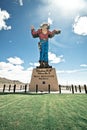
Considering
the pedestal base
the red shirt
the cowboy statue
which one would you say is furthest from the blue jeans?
the pedestal base

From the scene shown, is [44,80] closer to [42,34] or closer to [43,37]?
[43,37]

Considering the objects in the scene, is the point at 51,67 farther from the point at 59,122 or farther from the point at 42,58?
the point at 59,122

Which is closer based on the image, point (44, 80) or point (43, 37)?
point (44, 80)

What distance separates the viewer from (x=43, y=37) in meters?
28.4

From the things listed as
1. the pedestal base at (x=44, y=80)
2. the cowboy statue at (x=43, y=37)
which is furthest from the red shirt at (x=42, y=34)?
the pedestal base at (x=44, y=80)

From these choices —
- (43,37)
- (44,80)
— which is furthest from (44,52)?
(44,80)

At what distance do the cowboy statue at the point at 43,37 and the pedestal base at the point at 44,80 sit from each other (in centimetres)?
96

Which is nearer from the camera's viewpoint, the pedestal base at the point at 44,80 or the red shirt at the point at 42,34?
the pedestal base at the point at 44,80

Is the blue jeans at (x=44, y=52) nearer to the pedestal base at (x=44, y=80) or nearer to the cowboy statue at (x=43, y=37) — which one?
the cowboy statue at (x=43, y=37)

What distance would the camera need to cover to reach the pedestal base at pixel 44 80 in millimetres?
27406

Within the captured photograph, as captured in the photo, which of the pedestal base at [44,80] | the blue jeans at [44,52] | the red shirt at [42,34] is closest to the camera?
the pedestal base at [44,80]

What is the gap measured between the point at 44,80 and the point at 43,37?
6986 mm

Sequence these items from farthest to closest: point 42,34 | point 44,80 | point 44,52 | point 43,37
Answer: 1. point 42,34
2. point 43,37
3. point 44,52
4. point 44,80

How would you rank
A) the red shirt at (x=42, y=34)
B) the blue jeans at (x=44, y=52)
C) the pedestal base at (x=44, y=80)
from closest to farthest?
the pedestal base at (x=44, y=80) → the blue jeans at (x=44, y=52) → the red shirt at (x=42, y=34)
